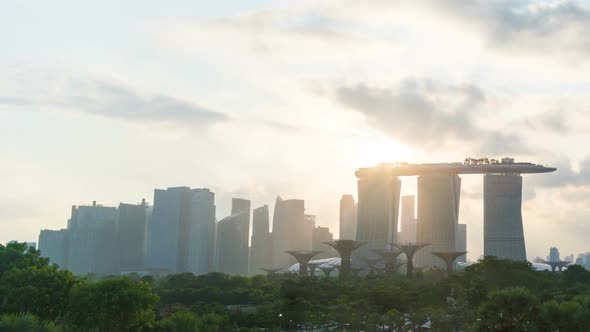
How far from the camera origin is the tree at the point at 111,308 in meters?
62.1

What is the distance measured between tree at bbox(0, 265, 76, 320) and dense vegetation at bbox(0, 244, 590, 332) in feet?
0.33

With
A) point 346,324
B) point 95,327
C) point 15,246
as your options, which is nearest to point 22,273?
point 95,327

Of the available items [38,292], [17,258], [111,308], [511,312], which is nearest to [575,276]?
[511,312]

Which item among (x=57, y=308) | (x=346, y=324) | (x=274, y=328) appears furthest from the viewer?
(x=346, y=324)

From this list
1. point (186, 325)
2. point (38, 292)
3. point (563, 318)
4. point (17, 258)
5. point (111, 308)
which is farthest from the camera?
point (17, 258)

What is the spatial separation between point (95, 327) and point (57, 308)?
1080cm

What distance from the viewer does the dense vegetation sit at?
5278cm

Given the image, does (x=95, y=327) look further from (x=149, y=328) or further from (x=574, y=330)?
(x=574, y=330)

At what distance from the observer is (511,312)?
173ft

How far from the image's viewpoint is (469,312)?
8412 cm

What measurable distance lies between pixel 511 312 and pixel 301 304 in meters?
40.5

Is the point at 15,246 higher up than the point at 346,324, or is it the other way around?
the point at 15,246

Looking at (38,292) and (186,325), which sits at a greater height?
(38,292)

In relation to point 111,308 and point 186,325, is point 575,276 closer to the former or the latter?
point 186,325
